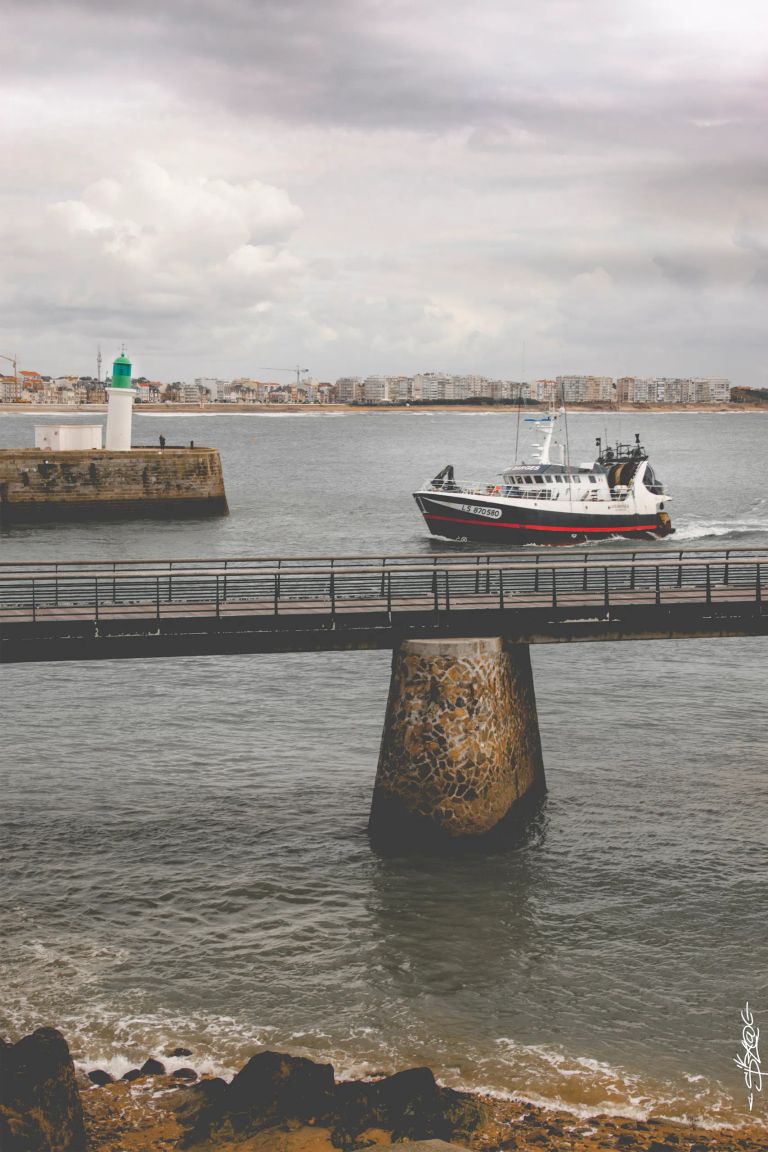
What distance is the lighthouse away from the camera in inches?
2867

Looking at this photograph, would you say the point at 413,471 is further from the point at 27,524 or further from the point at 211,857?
the point at 211,857

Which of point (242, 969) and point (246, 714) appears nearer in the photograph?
point (242, 969)

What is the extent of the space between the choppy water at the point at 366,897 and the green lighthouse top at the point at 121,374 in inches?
1663

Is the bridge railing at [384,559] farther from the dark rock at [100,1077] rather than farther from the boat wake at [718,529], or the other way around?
the dark rock at [100,1077]

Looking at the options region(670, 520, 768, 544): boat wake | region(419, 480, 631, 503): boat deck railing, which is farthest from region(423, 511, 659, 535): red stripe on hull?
region(670, 520, 768, 544): boat wake

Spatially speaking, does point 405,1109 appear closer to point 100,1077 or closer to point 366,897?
point 100,1077

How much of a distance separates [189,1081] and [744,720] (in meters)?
18.9

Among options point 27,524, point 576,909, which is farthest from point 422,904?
point 27,524

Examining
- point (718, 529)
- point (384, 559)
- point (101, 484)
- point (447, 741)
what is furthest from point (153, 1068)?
point (718, 529)

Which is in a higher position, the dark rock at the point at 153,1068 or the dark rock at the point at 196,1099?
the dark rock at the point at 196,1099

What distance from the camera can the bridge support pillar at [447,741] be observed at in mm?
20234

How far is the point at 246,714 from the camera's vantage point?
30594 millimetres

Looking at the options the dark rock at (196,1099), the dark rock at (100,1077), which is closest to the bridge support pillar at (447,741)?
the dark rock at (196,1099)
